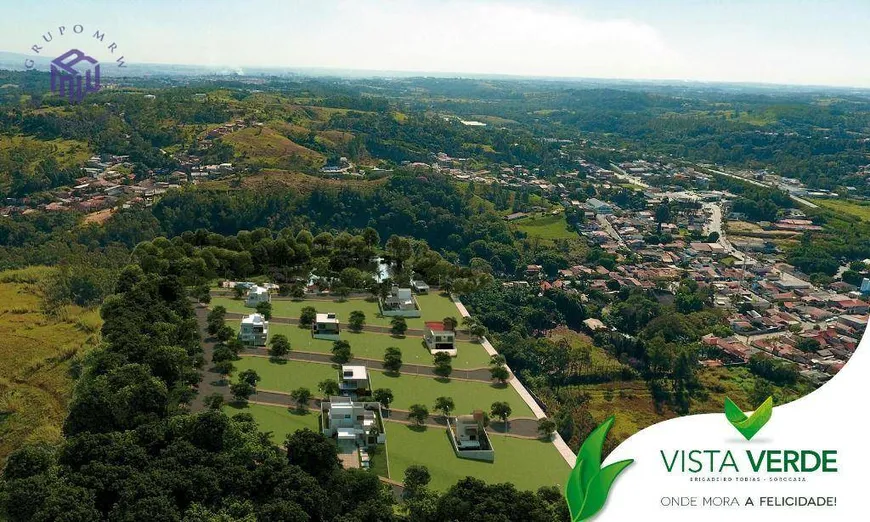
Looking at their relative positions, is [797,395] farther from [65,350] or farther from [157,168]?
[157,168]

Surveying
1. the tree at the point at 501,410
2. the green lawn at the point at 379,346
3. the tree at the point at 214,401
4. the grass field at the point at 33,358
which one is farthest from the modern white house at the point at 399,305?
the grass field at the point at 33,358

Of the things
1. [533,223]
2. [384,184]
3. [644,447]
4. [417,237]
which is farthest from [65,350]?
[533,223]

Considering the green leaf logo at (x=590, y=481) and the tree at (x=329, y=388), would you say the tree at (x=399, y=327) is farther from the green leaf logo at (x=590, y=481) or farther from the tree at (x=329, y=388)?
the green leaf logo at (x=590, y=481)

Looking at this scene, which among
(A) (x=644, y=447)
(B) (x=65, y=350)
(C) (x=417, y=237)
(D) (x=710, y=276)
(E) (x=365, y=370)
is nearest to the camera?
(A) (x=644, y=447)

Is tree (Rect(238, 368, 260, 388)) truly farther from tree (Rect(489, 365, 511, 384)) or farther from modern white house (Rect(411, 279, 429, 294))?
modern white house (Rect(411, 279, 429, 294))

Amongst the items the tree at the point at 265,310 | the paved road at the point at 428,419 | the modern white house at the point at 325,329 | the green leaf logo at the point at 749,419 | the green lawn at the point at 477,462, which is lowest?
the green lawn at the point at 477,462

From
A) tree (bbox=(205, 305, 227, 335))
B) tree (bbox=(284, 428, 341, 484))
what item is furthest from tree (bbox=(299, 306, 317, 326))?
tree (bbox=(284, 428, 341, 484))
